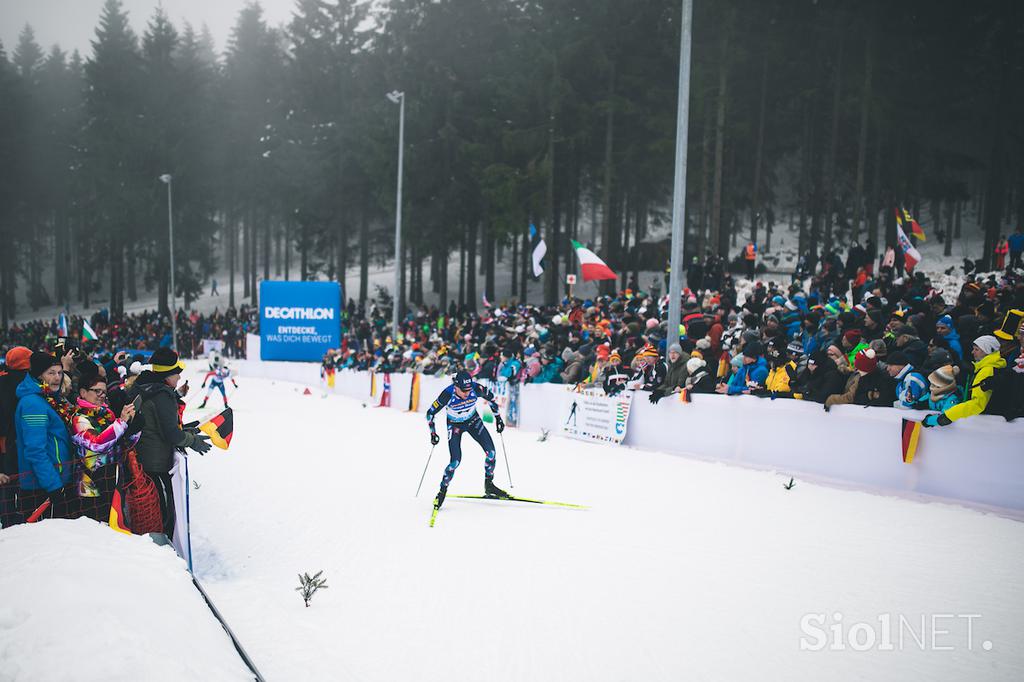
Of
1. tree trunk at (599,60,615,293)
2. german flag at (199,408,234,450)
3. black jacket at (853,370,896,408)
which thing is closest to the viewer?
german flag at (199,408,234,450)

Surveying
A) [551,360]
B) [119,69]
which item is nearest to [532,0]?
[551,360]

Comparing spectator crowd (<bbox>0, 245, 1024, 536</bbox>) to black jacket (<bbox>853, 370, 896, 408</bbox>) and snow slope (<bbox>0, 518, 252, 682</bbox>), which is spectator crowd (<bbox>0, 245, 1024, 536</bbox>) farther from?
snow slope (<bbox>0, 518, 252, 682</bbox>)

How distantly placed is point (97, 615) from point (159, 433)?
2.67m

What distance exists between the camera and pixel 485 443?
9.30m

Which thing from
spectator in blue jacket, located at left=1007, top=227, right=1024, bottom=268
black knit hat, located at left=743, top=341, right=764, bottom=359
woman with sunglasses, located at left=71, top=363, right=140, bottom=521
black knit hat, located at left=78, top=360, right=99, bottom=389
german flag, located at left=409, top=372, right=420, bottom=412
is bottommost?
german flag, located at left=409, top=372, right=420, bottom=412

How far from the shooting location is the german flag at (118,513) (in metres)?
6.11

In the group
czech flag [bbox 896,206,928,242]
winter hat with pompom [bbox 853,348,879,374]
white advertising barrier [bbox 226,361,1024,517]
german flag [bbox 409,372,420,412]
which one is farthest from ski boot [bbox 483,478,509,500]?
czech flag [bbox 896,206,928,242]

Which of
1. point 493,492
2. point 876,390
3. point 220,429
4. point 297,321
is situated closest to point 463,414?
point 493,492

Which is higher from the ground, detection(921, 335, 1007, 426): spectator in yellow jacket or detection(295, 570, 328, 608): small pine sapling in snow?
detection(921, 335, 1007, 426): spectator in yellow jacket

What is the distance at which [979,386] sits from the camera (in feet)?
26.8

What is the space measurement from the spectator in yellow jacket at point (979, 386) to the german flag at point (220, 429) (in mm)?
7908

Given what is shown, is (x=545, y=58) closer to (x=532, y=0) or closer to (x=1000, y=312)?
(x=532, y=0)

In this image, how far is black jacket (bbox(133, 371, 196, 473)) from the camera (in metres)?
6.29

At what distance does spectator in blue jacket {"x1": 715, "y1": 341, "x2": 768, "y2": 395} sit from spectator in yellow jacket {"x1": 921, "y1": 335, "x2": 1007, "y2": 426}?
3.06 metres
